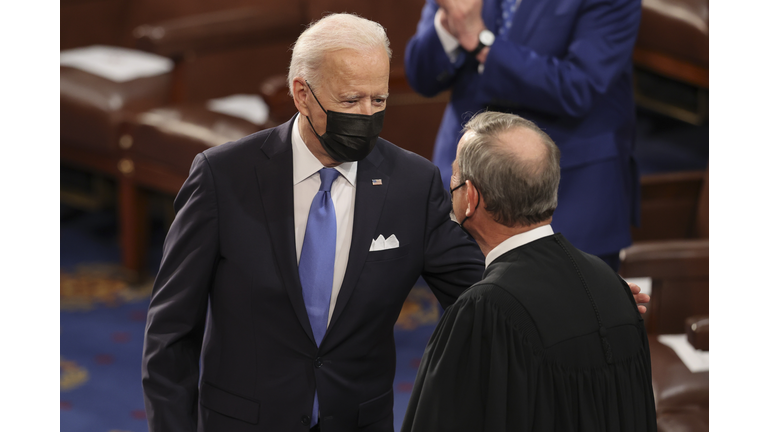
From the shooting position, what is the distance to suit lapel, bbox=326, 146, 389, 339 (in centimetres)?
175

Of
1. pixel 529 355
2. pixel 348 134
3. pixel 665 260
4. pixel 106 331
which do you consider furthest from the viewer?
pixel 106 331

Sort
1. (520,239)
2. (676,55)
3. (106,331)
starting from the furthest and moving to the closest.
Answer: (676,55) < (106,331) < (520,239)

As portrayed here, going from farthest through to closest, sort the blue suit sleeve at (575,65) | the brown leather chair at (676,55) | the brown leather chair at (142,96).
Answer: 1. the brown leather chair at (142,96)
2. the brown leather chair at (676,55)
3. the blue suit sleeve at (575,65)

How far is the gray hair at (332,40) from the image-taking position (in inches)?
65.7

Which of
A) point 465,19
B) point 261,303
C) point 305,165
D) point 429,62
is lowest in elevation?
point 261,303

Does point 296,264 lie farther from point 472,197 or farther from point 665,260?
point 665,260

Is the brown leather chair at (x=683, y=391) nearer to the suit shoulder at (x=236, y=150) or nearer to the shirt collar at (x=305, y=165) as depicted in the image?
the shirt collar at (x=305, y=165)

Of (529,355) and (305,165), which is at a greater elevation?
(305,165)

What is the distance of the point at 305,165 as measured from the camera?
1791 millimetres

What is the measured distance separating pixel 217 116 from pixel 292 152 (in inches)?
99.8

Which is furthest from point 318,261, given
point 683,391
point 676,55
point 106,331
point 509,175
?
point 676,55

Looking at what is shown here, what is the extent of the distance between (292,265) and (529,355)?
0.49 m

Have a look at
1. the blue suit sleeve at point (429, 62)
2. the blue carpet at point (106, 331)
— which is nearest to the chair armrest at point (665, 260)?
the blue suit sleeve at point (429, 62)

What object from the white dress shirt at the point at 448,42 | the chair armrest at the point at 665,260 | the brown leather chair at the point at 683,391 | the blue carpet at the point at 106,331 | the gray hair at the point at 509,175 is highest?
the white dress shirt at the point at 448,42
